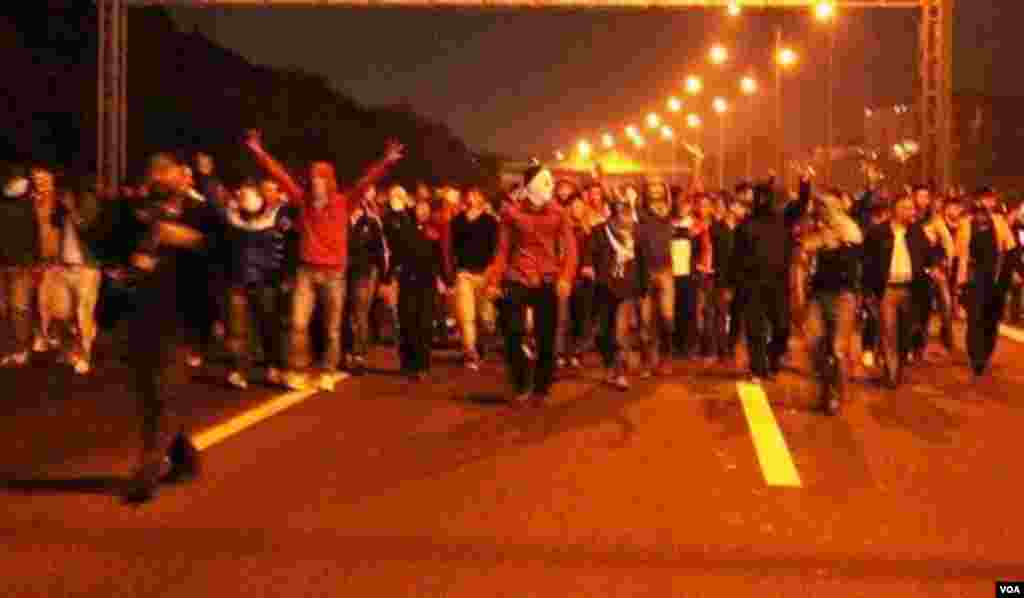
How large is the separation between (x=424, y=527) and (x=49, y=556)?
1.94 m

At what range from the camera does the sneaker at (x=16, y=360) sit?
1786 cm

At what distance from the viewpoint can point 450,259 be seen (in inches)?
725

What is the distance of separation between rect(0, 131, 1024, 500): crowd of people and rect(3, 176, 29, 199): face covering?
5cm

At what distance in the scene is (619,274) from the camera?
16.8 meters

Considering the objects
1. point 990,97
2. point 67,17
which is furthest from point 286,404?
point 990,97

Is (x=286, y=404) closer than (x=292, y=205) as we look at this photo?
Yes

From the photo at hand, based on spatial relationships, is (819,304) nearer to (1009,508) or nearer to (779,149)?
(1009,508)

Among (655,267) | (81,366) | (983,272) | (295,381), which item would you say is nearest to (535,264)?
(295,381)

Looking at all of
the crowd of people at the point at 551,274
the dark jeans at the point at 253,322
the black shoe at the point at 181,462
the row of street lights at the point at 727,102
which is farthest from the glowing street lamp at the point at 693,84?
the black shoe at the point at 181,462

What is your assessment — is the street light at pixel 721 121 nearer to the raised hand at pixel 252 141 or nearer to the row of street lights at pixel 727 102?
the row of street lights at pixel 727 102

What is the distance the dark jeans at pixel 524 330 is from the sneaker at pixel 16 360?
5.49 meters

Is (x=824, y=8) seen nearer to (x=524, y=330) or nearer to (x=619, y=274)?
(x=619, y=274)

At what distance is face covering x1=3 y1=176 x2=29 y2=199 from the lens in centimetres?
1794

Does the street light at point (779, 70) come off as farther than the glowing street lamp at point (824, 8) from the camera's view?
Yes
